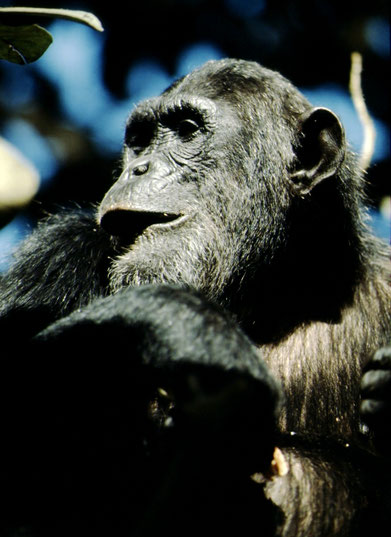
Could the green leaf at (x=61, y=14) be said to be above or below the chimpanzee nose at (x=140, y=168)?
above

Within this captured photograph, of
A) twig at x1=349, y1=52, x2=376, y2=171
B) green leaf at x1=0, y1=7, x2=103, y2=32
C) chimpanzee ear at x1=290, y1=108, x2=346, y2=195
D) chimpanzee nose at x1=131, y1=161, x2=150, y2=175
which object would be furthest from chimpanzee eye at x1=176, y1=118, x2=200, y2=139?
green leaf at x1=0, y1=7, x2=103, y2=32

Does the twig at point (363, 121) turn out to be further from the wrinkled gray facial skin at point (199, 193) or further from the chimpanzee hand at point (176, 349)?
the chimpanzee hand at point (176, 349)

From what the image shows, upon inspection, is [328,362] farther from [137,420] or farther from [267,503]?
[137,420]

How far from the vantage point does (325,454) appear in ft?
7.55

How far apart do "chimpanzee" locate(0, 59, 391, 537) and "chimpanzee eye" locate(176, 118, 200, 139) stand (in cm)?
1

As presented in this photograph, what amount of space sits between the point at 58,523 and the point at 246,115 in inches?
86.4

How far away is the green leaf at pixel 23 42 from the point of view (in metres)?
1.63

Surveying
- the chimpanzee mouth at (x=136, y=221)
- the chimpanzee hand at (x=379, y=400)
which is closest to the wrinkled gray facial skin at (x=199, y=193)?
the chimpanzee mouth at (x=136, y=221)

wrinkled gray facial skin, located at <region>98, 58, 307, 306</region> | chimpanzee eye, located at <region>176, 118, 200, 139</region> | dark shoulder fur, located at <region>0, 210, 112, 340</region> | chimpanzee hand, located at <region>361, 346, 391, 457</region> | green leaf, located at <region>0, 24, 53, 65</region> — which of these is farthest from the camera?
chimpanzee eye, located at <region>176, 118, 200, 139</region>

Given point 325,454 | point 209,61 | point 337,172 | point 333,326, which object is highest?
point 209,61

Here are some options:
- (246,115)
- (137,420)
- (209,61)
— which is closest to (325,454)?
(137,420)

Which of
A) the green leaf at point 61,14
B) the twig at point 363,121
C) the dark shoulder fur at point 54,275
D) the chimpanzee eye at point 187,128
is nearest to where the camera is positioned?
the green leaf at point 61,14

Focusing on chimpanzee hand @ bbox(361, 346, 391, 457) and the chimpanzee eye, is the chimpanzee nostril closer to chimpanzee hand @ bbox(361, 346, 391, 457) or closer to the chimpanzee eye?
the chimpanzee eye

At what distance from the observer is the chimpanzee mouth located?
2619mm
